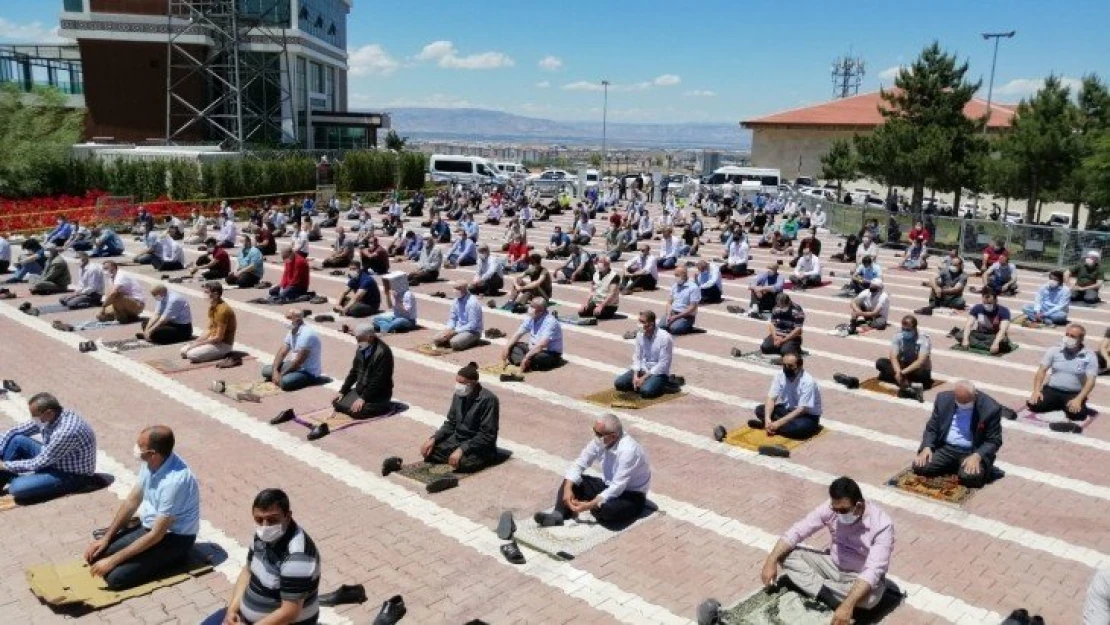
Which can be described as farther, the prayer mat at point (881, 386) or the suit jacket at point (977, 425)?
the prayer mat at point (881, 386)

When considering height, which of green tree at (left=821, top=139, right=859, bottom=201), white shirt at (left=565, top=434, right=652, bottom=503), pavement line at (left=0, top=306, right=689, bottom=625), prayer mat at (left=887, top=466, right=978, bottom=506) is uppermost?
green tree at (left=821, top=139, right=859, bottom=201)

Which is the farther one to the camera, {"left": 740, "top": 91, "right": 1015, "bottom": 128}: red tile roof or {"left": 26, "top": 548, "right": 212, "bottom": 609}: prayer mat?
{"left": 740, "top": 91, "right": 1015, "bottom": 128}: red tile roof

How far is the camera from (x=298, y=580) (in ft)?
18.4

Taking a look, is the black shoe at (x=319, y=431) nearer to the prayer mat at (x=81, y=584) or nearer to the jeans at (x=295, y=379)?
the jeans at (x=295, y=379)

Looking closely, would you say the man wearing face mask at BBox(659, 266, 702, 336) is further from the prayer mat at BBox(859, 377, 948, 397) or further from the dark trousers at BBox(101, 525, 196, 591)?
the dark trousers at BBox(101, 525, 196, 591)

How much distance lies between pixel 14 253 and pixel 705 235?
2344 cm

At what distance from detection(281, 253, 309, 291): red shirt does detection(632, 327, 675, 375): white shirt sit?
9.74 meters

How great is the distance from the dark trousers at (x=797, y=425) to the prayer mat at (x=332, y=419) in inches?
188

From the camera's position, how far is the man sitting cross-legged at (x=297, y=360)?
1224 cm

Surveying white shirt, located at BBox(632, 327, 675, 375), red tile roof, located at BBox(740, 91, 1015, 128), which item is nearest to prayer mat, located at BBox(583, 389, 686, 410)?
white shirt, located at BBox(632, 327, 675, 375)

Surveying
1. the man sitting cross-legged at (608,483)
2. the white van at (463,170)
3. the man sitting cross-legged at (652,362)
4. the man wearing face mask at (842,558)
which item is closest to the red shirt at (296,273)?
the man sitting cross-legged at (652,362)

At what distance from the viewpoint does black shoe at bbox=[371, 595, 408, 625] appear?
6.35 meters

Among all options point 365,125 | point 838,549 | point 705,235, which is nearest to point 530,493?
point 838,549

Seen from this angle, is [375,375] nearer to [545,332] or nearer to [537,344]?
[537,344]
